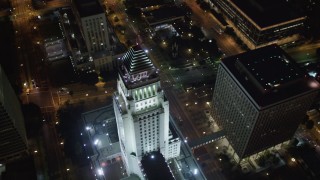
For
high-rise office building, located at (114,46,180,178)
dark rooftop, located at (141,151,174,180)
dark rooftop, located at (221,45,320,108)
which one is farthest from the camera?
dark rooftop, located at (221,45,320,108)

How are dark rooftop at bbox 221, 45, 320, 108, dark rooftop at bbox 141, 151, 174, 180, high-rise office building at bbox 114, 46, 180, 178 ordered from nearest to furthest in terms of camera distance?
1. high-rise office building at bbox 114, 46, 180, 178
2. dark rooftop at bbox 141, 151, 174, 180
3. dark rooftop at bbox 221, 45, 320, 108

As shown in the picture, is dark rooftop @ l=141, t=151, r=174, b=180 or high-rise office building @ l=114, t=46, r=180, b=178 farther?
dark rooftop @ l=141, t=151, r=174, b=180

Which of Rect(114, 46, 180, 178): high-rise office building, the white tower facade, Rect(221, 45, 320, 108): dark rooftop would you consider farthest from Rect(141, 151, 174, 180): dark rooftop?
Rect(221, 45, 320, 108): dark rooftop

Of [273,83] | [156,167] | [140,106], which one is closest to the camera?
[140,106]

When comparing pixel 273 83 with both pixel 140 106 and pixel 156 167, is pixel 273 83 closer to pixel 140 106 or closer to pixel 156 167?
pixel 140 106

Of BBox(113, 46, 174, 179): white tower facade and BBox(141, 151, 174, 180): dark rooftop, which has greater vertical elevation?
BBox(113, 46, 174, 179): white tower facade

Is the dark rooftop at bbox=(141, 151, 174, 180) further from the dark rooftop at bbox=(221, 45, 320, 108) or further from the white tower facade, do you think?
the dark rooftop at bbox=(221, 45, 320, 108)

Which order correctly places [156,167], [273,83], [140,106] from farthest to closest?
[156,167]
[273,83]
[140,106]

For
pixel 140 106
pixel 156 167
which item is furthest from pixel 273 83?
pixel 156 167
